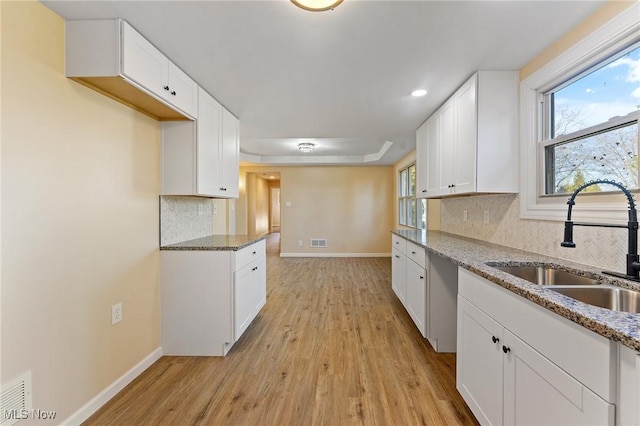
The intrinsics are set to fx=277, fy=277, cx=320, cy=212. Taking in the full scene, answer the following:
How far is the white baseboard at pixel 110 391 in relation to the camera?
5.18 ft

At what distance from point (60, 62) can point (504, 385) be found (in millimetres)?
2778

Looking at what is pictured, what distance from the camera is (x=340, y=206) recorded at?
6898mm

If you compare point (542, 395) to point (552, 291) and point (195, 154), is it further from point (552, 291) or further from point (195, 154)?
point (195, 154)

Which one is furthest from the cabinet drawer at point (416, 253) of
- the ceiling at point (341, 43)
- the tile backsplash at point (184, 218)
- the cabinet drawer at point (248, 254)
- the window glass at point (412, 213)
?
the window glass at point (412, 213)

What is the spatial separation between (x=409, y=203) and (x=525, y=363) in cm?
485

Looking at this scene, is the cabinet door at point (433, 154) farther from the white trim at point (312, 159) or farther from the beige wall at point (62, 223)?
the white trim at point (312, 159)

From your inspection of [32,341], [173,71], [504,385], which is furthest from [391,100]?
[32,341]

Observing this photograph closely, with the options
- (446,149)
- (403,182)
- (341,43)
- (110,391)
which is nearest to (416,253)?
(446,149)

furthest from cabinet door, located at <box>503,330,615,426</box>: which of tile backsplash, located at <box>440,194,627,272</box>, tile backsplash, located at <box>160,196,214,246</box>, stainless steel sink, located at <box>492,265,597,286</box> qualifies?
tile backsplash, located at <box>160,196,214,246</box>

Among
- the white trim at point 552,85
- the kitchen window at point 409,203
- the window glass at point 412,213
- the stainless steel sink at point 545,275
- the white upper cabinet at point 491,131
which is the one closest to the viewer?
the white trim at point 552,85

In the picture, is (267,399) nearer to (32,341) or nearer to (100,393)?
(100,393)

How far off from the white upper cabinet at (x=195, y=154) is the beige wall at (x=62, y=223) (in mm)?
272

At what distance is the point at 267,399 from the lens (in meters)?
1.79

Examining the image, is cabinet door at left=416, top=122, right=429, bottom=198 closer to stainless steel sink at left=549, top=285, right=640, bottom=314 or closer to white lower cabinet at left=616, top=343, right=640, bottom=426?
→ stainless steel sink at left=549, top=285, right=640, bottom=314
